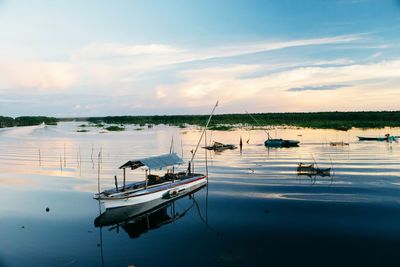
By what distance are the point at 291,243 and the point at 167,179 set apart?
1194 centimetres

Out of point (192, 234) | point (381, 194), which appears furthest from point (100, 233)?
point (381, 194)

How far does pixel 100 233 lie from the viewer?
17594 mm

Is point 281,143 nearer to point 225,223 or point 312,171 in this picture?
point 312,171

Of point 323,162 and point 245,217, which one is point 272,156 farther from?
point 245,217

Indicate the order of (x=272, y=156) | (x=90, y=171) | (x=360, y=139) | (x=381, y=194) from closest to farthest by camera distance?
1. (x=381, y=194)
2. (x=90, y=171)
3. (x=272, y=156)
4. (x=360, y=139)

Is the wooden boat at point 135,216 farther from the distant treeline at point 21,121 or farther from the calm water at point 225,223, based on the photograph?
the distant treeline at point 21,121

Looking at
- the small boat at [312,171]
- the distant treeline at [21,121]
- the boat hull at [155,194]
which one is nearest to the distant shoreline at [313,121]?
the distant treeline at [21,121]

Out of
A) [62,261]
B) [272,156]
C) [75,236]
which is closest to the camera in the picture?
[62,261]

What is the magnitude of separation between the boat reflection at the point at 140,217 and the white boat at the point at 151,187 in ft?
1.64

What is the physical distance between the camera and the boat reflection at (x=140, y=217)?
18658 mm

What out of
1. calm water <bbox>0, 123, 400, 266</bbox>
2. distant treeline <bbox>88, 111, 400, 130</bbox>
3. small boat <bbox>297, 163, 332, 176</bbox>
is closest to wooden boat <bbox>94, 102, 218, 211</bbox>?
calm water <bbox>0, 123, 400, 266</bbox>

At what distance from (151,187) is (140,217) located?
2.39 meters

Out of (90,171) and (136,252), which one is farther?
(90,171)

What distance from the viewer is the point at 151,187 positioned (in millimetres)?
22297
